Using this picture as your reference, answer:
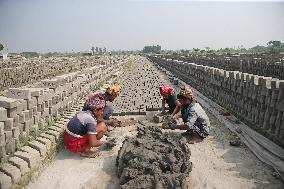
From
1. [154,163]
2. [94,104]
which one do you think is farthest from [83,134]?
[154,163]

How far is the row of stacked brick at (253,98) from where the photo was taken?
5.94m

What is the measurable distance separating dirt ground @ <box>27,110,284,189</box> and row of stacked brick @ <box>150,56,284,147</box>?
86 centimetres

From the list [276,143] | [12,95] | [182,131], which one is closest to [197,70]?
[182,131]

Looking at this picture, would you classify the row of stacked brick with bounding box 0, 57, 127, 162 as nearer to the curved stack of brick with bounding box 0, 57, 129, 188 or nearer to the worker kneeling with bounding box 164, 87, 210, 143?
the curved stack of brick with bounding box 0, 57, 129, 188

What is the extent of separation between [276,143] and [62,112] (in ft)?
16.2

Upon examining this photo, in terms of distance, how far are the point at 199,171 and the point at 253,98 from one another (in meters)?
3.07

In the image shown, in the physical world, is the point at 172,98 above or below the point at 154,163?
above

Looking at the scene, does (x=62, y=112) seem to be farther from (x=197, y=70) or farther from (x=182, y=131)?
(x=197, y=70)

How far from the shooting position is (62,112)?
7633 mm

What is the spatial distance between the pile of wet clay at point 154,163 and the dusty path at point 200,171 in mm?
265

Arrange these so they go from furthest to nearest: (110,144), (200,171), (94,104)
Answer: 1. (110,144)
2. (94,104)
3. (200,171)

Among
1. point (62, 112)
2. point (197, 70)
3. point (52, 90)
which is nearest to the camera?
point (52, 90)

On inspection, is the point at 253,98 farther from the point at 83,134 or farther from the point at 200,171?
the point at 83,134

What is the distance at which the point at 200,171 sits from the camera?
4.82 meters
